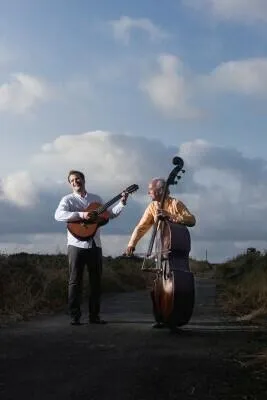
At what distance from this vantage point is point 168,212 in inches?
324

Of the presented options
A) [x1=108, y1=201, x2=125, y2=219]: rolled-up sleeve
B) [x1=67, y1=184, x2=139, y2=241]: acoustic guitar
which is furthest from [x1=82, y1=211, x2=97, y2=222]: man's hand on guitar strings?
[x1=108, y1=201, x2=125, y2=219]: rolled-up sleeve

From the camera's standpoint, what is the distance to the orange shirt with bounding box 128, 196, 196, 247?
8.12 meters

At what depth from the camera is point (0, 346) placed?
6961mm

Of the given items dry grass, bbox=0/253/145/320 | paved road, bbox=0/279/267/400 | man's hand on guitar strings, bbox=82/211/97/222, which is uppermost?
man's hand on guitar strings, bbox=82/211/97/222

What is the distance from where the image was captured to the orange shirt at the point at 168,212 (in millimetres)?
8117

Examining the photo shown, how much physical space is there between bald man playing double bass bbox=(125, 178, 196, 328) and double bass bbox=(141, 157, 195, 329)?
0.33ft

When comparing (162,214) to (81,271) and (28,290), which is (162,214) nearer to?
(81,271)

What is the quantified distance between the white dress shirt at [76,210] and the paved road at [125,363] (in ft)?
3.87

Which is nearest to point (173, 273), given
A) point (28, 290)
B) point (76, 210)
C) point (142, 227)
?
point (142, 227)

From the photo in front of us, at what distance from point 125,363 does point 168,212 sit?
2.76 m

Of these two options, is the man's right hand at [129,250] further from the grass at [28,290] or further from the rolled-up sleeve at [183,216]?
the grass at [28,290]

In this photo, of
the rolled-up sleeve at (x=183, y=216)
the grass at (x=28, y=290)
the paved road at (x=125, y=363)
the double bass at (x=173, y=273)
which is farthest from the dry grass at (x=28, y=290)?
the rolled-up sleeve at (x=183, y=216)

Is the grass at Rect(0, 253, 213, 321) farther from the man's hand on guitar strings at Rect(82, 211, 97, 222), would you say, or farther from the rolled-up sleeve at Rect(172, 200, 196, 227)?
the rolled-up sleeve at Rect(172, 200, 196, 227)

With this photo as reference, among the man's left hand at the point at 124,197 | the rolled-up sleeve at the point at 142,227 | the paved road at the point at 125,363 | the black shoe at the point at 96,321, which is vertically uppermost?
the man's left hand at the point at 124,197
